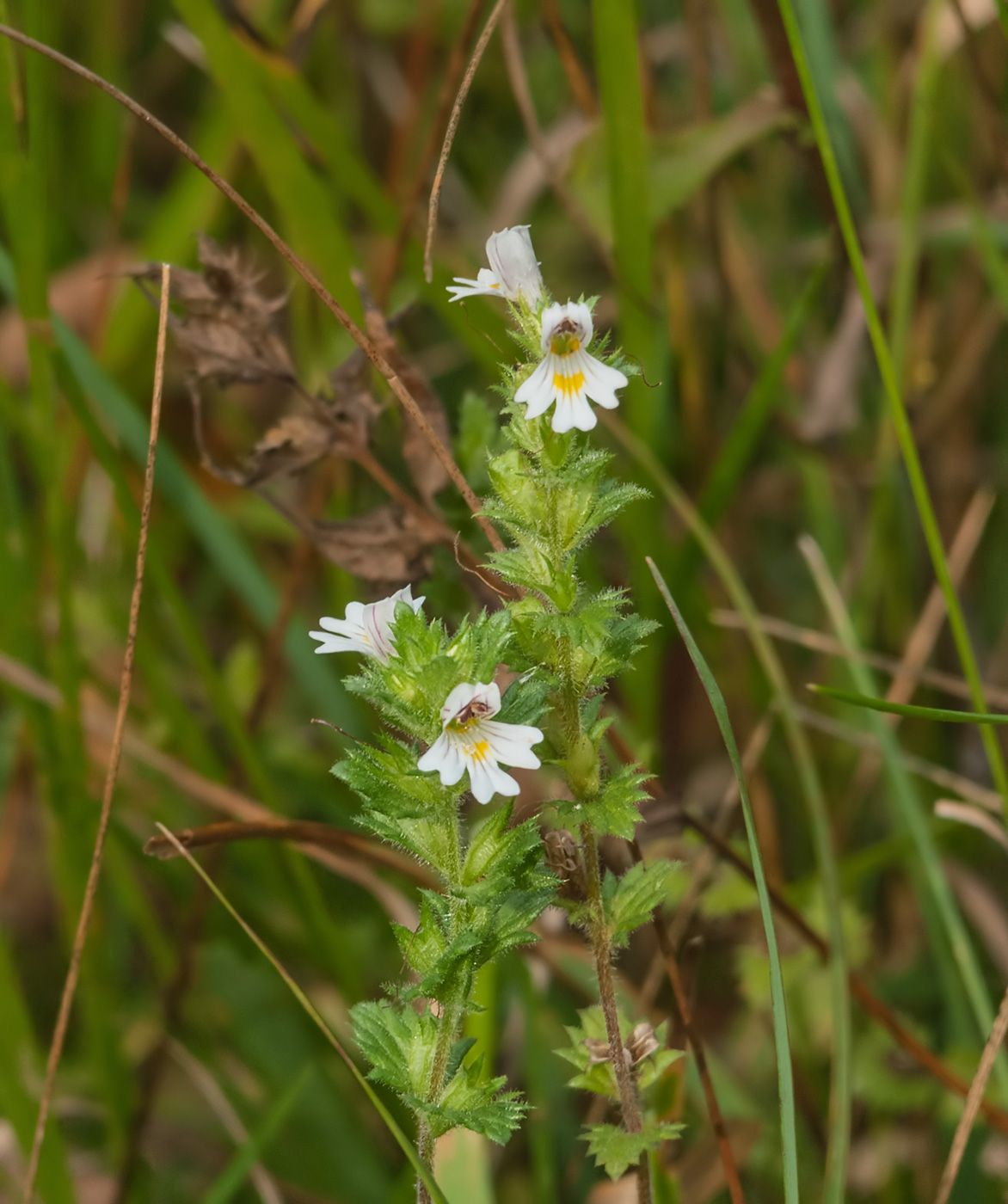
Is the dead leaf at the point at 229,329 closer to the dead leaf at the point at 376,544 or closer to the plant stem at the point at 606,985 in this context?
the dead leaf at the point at 376,544

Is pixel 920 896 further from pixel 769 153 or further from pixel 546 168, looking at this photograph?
pixel 769 153

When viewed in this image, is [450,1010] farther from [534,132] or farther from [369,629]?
[534,132]

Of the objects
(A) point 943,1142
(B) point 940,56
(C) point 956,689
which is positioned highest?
(B) point 940,56

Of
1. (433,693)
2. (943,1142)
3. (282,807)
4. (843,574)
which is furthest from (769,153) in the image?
(433,693)

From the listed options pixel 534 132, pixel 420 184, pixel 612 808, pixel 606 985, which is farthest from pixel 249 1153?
pixel 534 132

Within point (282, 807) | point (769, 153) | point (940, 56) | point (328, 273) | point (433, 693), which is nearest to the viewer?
point (433, 693)

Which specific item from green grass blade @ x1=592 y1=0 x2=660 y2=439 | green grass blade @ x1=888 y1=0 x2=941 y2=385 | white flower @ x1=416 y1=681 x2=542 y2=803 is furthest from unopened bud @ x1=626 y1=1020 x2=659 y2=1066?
green grass blade @ x1=888 y1=0 x2=941 y2=385

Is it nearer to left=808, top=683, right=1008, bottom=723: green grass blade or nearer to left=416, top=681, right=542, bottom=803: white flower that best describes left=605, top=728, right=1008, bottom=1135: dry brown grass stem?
left=808, top=683, right=1008, bottom=723: green grass blade
